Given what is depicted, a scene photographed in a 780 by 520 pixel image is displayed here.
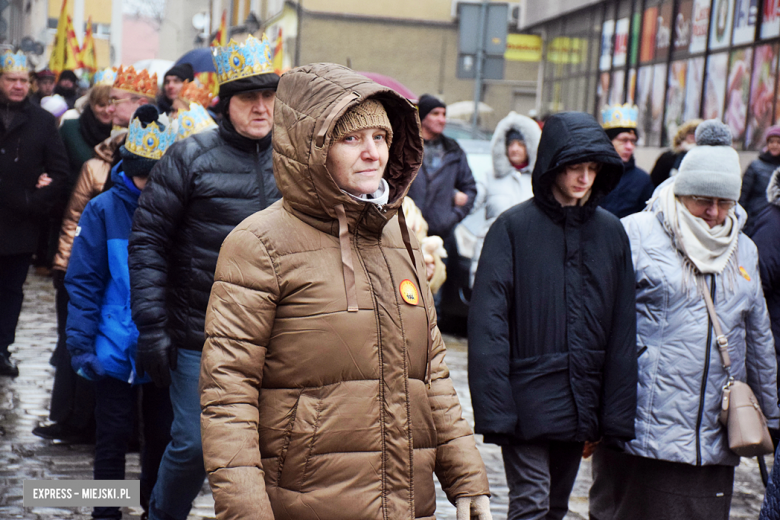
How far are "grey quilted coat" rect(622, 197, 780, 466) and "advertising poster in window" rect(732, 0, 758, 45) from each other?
39.7ft

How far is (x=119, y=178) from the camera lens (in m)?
5.07

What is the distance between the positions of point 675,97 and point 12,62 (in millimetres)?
13477

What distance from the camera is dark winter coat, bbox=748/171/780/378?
6051 millimetres

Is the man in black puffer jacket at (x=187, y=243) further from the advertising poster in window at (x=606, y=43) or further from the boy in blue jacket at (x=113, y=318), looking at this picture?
the advertising poster in window at (x=606, y=43)

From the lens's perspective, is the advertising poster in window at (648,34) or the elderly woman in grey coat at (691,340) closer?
the elderly woman in grey coat at (691,340)

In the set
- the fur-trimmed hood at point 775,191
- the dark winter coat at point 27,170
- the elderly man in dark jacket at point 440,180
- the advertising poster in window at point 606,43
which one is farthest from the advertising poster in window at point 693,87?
the dark winter coat at point 27,170

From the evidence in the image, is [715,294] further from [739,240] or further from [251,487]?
[251,487]

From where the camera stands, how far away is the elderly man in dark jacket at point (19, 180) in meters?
7.98

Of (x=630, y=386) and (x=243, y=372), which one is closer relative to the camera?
(x=243, y=372)

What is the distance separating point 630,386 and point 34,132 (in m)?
5.53

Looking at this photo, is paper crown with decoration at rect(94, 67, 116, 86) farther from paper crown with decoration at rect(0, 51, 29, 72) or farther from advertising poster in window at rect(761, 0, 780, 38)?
advertising poster in window at rect(761, 0, 780, 38)

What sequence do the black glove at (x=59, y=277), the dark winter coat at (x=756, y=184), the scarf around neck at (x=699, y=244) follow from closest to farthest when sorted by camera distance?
the scarf around neck at (x=699, y=244), the black glove at (x=59, y=277), the dark winter coat at (x=756, y=184)

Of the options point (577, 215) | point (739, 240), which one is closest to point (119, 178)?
point (577, 215)

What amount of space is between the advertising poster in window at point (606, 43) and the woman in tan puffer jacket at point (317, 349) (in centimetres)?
2102
